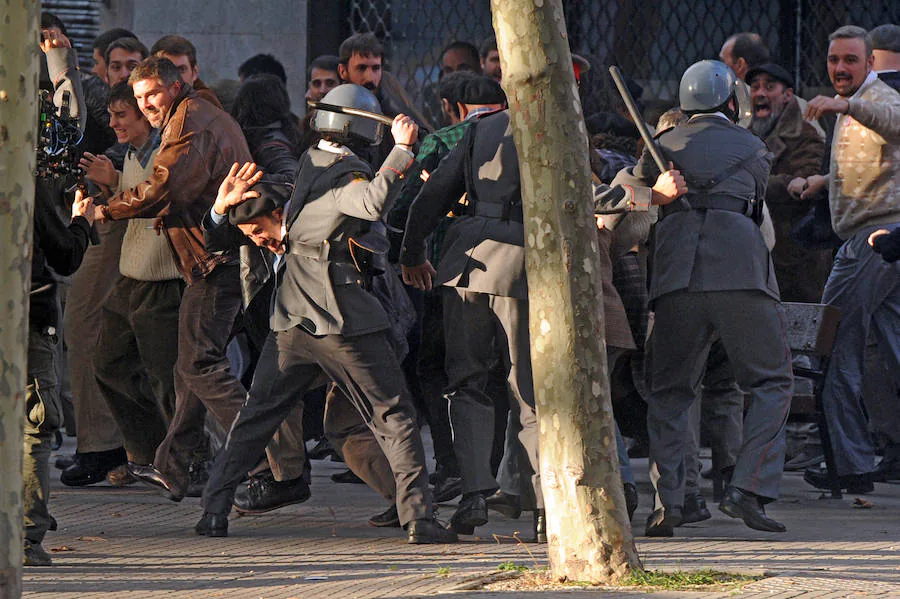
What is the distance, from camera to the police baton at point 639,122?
748 cm

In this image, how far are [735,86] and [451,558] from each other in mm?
2580

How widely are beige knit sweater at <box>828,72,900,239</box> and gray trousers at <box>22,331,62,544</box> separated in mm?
4476

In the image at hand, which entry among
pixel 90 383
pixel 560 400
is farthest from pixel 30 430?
pixel 90 383

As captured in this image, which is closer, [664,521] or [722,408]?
[664,521]

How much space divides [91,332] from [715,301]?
349 centimetres

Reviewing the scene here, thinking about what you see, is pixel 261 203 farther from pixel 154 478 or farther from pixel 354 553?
pixel 154 478

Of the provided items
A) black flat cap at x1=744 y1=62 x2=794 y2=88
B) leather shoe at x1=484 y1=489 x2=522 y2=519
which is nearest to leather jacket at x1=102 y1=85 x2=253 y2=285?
leather shoe at x1=484 y1=489 x2=522 y2=519

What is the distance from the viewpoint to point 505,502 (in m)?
7.69

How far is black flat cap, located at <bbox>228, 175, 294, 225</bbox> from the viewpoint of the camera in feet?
24.9

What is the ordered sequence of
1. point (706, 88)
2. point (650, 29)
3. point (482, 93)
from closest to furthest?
point (706, 88) → point (482, 93) → point (650, 29)

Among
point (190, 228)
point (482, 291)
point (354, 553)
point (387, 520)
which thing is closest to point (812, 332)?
point (482, 291)

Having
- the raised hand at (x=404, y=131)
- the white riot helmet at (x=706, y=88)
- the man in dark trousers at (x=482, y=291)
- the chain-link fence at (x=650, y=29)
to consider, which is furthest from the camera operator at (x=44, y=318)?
the chain-link fence at (x=650, y=29)

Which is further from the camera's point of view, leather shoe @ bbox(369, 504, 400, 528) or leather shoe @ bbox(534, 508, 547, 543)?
leather shoe @ bbox(369, 504, 400, 528)

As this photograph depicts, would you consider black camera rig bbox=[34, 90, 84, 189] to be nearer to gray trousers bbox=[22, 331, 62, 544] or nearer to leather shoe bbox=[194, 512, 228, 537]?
gray trousers bbox=[22, 331, 62, 544]
